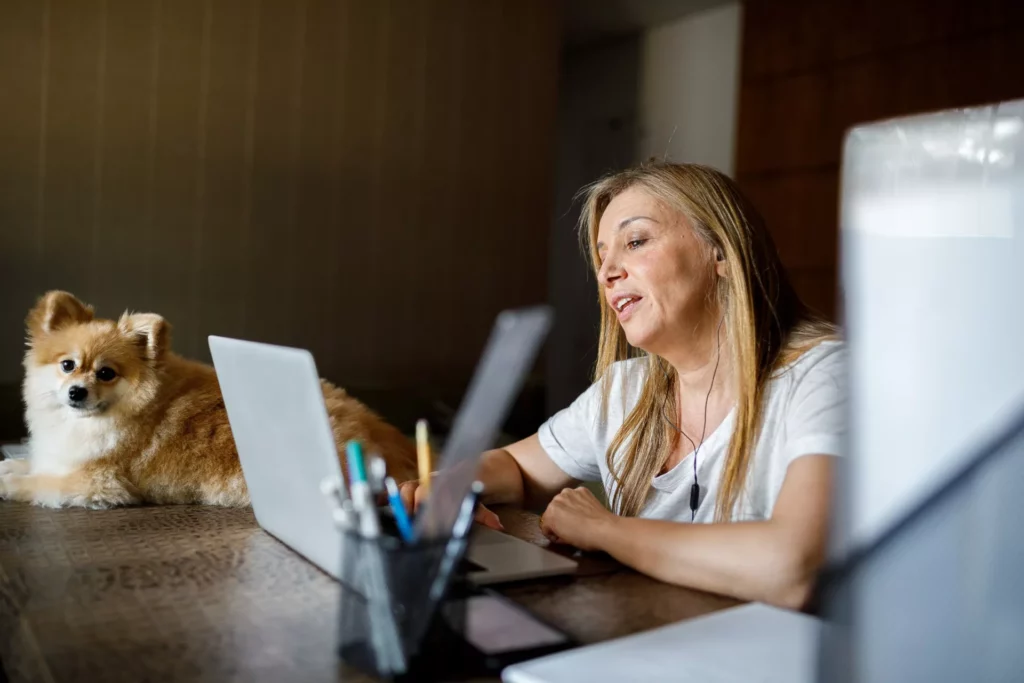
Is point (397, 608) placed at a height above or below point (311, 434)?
below

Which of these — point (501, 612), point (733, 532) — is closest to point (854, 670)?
point (501, 612)

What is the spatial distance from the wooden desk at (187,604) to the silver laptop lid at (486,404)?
0.49 ft

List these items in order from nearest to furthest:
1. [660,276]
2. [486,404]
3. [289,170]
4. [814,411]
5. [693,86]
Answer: [486,404]
[814,411]
[660,276]
[289,170]
[693,86]

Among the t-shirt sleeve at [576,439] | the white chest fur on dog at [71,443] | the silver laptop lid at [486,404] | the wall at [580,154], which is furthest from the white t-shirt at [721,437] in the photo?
the wall at [580,154]

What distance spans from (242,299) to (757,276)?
2511 millimetres

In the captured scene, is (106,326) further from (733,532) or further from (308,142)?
(308,142)

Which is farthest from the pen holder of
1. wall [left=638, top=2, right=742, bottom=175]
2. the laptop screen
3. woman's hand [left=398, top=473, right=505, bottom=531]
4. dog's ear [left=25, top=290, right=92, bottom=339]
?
wall [left=638, top=2, right=742, bottom=175]

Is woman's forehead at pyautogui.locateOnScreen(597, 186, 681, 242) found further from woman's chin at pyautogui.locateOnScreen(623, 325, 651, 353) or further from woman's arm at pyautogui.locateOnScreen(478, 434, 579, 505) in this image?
woman's arm at pyautogui.locateOnScreen(478, 434, 579, 505)

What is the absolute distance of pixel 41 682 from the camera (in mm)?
688

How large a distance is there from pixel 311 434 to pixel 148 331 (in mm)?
799

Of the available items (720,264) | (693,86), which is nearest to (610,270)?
(720,264)

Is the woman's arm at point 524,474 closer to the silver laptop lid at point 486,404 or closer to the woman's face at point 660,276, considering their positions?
A: the woman's face at point 660,276

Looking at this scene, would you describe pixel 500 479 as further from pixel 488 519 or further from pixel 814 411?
pixel 814 411

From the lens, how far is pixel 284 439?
91 cm
